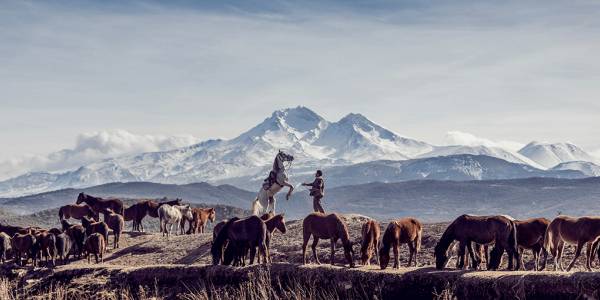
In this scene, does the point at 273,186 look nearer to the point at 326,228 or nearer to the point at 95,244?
the point at 95,244

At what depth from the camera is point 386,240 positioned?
967 inches

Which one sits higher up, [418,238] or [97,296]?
[418,238]

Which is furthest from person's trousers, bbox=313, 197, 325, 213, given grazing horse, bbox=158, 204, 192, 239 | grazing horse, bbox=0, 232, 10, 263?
grazing horse, bbox=0, 232, 10, 263

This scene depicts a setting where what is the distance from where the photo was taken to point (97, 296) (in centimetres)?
2795

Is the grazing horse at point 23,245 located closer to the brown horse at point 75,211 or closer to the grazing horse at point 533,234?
the brown horse at point 75,211

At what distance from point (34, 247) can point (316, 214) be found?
556 inches

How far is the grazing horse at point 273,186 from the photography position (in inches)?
1448

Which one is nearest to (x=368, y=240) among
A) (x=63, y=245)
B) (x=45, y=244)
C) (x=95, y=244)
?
(x=95, y=244)

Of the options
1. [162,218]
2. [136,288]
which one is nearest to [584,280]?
[136,288]

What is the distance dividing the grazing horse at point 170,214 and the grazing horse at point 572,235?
2280 cm

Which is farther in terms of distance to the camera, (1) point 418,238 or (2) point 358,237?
(2) point 358,237

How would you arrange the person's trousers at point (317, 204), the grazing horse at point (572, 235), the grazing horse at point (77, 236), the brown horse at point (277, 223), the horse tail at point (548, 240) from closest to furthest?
the grazing horse at point (572, 235) → the horse tail at point (548, 240) → the brown horse at point (277, 223) → the person's trousers at point (317, 204) → the grazing horse at point (77, 236)

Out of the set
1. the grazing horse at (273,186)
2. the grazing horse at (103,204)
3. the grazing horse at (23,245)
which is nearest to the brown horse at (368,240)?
the grazing horse at (273,186)

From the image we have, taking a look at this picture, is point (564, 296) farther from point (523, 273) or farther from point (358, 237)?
point (358, 237)
